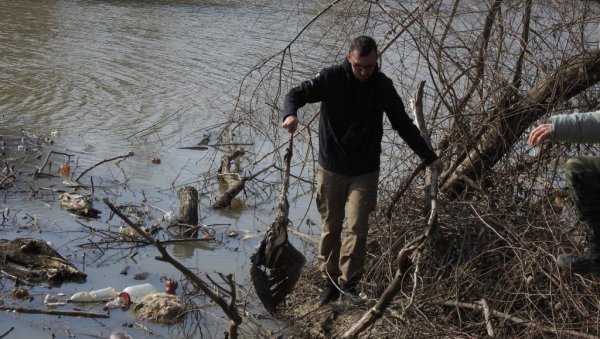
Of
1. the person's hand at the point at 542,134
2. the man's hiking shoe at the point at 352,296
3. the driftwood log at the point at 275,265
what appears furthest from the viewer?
the man's hiking shoe at the point at 352,296

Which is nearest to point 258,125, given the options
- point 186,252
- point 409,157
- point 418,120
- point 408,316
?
point 186,252

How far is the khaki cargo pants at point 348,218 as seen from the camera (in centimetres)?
570

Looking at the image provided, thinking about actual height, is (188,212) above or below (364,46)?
below

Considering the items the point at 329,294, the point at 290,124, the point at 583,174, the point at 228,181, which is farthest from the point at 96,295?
the point at 583,174

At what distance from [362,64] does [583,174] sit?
157cm

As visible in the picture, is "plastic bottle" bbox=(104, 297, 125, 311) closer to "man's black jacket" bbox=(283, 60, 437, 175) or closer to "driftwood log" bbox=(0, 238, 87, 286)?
"driftwood log" bbox=(0, 238, 87, 286)

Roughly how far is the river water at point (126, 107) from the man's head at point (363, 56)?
2.17 m

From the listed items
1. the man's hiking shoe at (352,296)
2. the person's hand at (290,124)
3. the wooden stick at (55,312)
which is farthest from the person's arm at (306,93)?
the wooden stick at (55,312)

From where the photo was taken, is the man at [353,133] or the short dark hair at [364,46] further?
the man at [353,133]

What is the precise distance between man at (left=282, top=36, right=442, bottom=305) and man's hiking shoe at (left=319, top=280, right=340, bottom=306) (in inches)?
6.6

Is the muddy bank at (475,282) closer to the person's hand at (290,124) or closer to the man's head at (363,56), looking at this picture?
the person's hand at (290,124)

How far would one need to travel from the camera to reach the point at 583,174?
14.4ft

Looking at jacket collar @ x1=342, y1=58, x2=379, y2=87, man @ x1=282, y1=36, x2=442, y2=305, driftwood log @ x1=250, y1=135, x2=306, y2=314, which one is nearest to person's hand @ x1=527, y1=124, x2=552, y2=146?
man @ x1=282, y1=36, x2=442, y2=305

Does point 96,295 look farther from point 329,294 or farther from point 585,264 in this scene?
point 585,264
